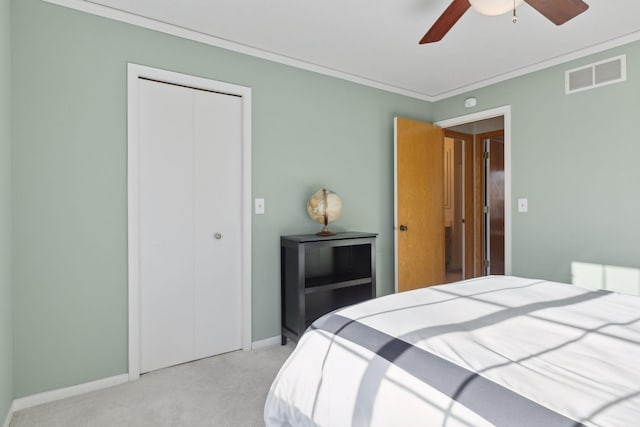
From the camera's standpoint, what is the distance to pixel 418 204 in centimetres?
377

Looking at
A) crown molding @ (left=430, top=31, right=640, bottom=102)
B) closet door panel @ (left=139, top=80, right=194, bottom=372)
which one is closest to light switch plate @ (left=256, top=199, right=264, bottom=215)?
closet door panel @ (left=139, top=80, right=194, bottom=372)

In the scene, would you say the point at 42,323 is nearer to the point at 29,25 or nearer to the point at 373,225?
the point at 29,25

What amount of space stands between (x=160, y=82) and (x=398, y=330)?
Answer: 2279 mm

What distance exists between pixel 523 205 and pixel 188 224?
2.88 meters

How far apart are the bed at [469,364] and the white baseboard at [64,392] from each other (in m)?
1.37

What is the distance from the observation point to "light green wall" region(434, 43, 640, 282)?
2.69 metres

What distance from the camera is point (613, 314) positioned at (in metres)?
1.39

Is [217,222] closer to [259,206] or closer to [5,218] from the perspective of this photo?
[259,206]

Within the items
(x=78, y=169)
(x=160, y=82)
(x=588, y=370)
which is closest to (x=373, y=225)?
(x=160, y=82)

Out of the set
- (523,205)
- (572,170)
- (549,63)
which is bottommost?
(523,205)

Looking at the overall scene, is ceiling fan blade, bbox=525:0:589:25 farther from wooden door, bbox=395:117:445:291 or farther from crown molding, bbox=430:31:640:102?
wooden door, bbox=395:117:445:291

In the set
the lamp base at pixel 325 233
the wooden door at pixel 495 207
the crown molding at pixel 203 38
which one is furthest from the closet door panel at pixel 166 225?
the wooden door at pixel 495 207

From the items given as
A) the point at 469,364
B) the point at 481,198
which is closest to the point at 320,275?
the point at 469,364

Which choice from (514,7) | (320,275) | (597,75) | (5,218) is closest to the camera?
(514,7)
